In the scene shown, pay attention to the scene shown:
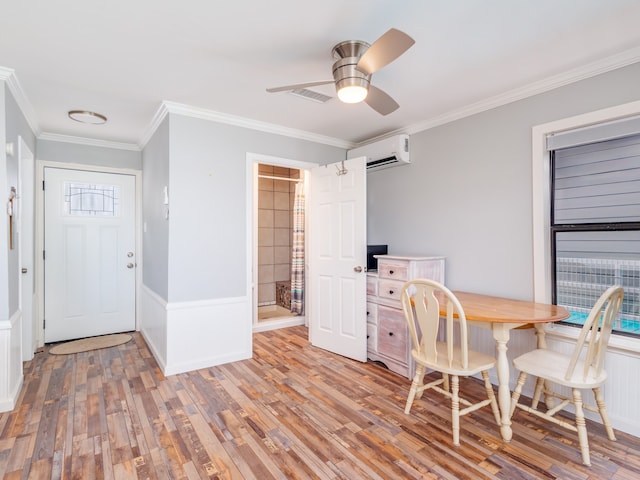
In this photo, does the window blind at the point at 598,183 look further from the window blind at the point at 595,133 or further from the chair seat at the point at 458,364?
the chair seat at the point at 458,364

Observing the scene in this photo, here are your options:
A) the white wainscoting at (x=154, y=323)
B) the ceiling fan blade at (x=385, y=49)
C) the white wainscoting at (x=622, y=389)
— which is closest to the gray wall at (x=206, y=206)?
the white wainscoting at (x=154, y=323)

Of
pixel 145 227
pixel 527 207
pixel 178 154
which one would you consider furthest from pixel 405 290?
pixel 145 227

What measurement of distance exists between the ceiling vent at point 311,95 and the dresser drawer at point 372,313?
1.90 metres

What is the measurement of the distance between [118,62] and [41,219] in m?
2.51

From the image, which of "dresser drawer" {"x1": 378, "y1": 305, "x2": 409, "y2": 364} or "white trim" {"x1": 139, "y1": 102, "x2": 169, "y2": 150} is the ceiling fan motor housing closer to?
"white trim" {"x1": 139, "y1": 102, "x2": 169, "y2": 150}

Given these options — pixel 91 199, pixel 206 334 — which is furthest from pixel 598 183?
pixel 91 199

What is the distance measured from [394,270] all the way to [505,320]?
1161 mm

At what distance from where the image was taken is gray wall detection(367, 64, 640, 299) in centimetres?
247

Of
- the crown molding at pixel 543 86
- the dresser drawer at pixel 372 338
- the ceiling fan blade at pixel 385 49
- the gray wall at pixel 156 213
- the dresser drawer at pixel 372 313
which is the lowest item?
the dresser drawer at pixel 372 338

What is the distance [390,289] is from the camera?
308 centimetres

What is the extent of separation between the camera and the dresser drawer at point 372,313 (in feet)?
10.6

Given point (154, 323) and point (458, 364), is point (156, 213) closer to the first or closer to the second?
point (154, 323)

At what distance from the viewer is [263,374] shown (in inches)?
118

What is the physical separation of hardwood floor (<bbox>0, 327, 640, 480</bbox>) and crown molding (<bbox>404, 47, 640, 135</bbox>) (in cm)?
232
